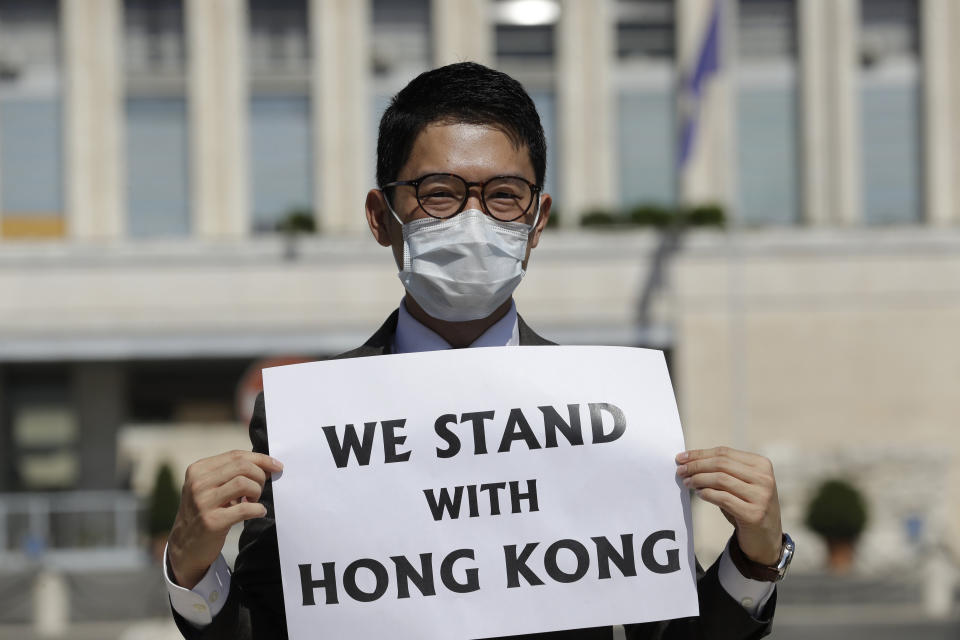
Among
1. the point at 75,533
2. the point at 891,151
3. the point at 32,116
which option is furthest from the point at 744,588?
the point at 32,116

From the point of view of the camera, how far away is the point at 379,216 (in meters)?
2.97

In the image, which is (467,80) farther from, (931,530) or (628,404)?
(931,530)

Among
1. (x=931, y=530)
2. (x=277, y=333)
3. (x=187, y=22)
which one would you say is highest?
(x=187, y=22)

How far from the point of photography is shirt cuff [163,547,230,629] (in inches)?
101

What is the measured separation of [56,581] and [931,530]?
15.8 metres

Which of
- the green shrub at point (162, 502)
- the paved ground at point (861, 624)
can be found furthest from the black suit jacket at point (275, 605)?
the green shrub at point (162, 502)

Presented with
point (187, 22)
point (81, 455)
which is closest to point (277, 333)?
point (81, 455)

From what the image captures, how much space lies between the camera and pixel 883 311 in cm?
2570

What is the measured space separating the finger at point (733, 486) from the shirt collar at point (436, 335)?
57cm

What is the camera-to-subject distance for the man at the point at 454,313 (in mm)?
2562

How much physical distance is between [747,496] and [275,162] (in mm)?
26448

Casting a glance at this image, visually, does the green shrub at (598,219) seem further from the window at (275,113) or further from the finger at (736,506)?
the finger at (736,506)

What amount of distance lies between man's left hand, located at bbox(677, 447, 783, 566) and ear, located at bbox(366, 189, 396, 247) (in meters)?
0.87

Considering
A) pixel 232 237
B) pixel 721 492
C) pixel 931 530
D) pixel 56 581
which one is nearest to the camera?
pixel 721 492
